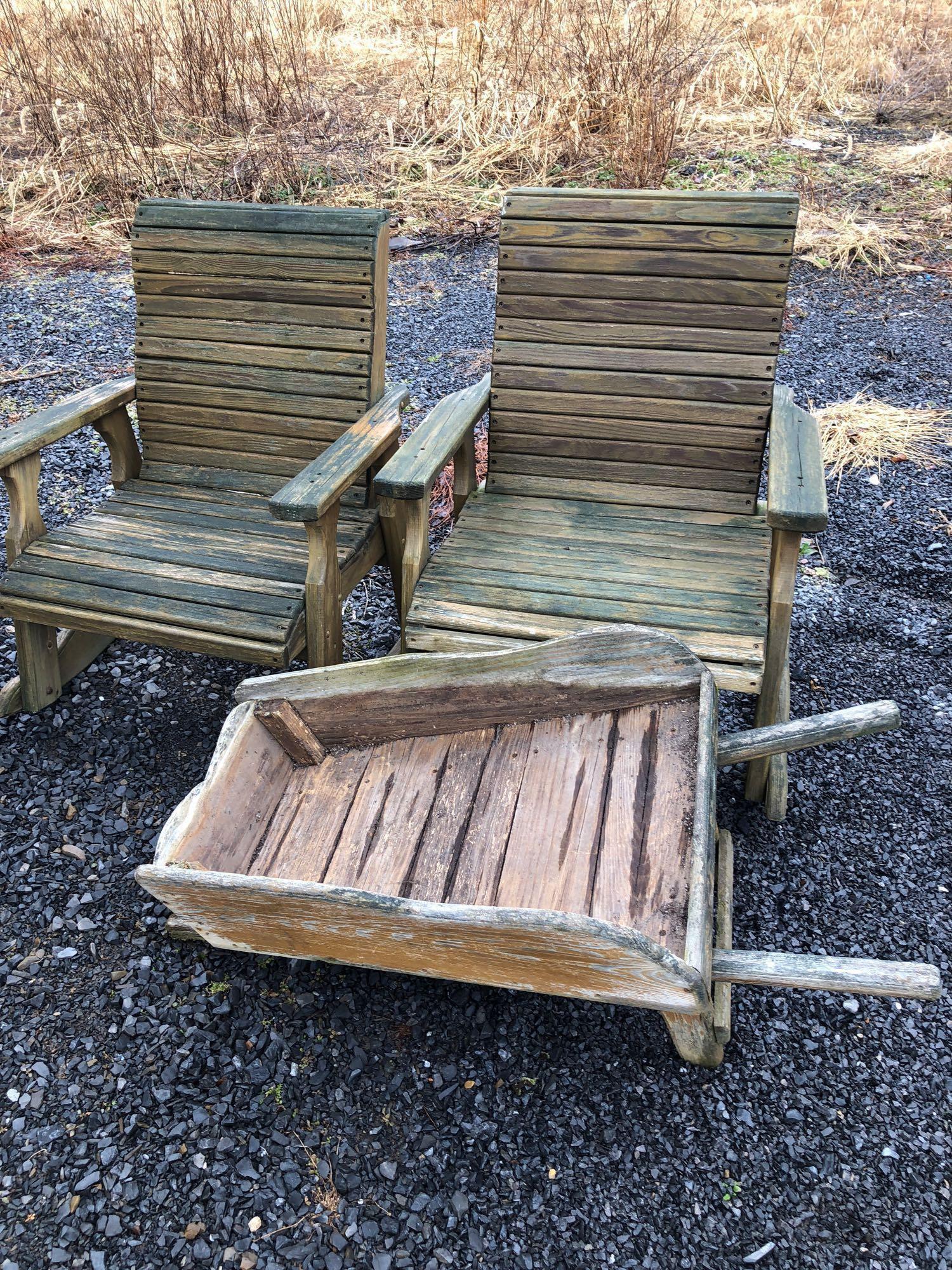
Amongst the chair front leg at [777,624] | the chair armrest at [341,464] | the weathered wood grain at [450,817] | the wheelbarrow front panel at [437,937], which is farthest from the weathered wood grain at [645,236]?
the wheelbarrow front panel at [437,937]

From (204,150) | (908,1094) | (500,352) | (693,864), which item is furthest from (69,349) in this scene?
(908,1094)

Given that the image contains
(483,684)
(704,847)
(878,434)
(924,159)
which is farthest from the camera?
(924,159)

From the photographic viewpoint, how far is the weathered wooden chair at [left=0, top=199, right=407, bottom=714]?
234 centimetres

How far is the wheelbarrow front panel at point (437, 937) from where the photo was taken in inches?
56.6

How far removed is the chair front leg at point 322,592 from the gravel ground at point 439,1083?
53 centimetres

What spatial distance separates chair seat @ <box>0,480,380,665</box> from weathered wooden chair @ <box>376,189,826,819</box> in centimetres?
29

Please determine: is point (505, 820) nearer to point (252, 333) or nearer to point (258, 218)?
point (252, 333)

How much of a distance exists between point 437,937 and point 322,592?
3.26 ft

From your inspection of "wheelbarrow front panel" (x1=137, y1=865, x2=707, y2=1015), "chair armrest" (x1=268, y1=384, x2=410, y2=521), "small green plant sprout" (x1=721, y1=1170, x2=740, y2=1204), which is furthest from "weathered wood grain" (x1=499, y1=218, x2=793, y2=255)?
"small green plant sprout" (x1=721, y1=1170, x2=740, y2=1204)

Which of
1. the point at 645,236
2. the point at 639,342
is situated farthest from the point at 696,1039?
the point at 645,236

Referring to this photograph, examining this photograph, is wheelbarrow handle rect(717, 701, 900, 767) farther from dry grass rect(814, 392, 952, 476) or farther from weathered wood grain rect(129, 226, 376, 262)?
dry grass rect(814, 392, 952, 476)

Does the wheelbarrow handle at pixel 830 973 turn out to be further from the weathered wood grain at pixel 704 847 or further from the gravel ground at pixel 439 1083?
the gravel ground at pixel 439 1083

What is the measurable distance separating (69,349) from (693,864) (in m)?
4.59

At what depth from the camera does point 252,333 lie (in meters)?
2.86
